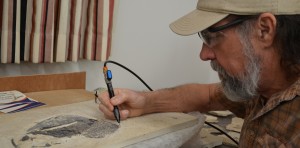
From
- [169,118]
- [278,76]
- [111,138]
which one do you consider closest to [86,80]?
[169,118]

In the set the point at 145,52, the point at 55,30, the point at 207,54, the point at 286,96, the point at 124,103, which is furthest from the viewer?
the point at 145,52

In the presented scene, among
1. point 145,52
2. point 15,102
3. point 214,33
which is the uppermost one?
point 214,33

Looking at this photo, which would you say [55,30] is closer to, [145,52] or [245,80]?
[145,52]

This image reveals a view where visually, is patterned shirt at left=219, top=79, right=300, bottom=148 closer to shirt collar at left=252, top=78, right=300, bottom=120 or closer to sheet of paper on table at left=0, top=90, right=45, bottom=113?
shirt collar at left=252, top=78, right=300, bottom=120

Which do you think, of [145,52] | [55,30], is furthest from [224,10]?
[145,52]

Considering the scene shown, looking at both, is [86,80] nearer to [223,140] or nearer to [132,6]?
[132,6]

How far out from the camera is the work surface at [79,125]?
2.23 feet

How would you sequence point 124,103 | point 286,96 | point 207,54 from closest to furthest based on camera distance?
point 286,96 → point 207,54 → point 124,103

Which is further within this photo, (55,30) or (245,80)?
(55,30)

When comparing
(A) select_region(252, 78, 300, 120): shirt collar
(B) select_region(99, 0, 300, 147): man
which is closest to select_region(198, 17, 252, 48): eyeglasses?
(B) select_region(99, 0, 300, 147): man

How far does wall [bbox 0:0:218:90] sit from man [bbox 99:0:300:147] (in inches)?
26.4

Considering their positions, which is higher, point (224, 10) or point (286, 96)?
point (224, 10)

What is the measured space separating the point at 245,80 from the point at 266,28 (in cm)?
13

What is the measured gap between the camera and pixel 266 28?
0.67 metres
